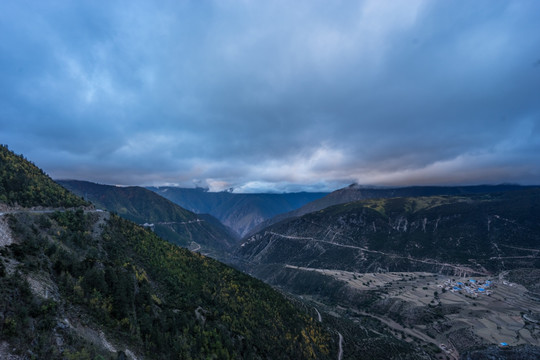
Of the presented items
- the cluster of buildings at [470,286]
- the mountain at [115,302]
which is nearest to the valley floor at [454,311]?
the cluster of buildings at [470,286]

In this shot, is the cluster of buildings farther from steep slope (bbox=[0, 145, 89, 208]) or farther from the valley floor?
steep slope (bbox=[0, 145, 89, 208])

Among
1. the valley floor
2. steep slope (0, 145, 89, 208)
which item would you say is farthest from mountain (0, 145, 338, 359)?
the valley floor

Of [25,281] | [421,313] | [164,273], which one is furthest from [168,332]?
[421,313]

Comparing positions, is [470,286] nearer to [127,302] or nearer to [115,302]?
[127,302]

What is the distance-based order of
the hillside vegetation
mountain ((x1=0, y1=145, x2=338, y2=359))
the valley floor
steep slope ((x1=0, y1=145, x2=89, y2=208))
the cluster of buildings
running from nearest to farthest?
1. mountain ((x1=0, y1=145, x2=338, y2=359))
2. the hillside vegetation
3. steep slope ((x1=0, y1=145, x2=89, y2=208))
4. the valley floor
5. the cluster of buildings

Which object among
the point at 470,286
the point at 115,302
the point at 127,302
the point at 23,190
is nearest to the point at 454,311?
the point at 470,286

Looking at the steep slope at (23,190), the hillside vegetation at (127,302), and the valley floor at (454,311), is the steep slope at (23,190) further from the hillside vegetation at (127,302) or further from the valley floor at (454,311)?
the valley floor at (454,311)
